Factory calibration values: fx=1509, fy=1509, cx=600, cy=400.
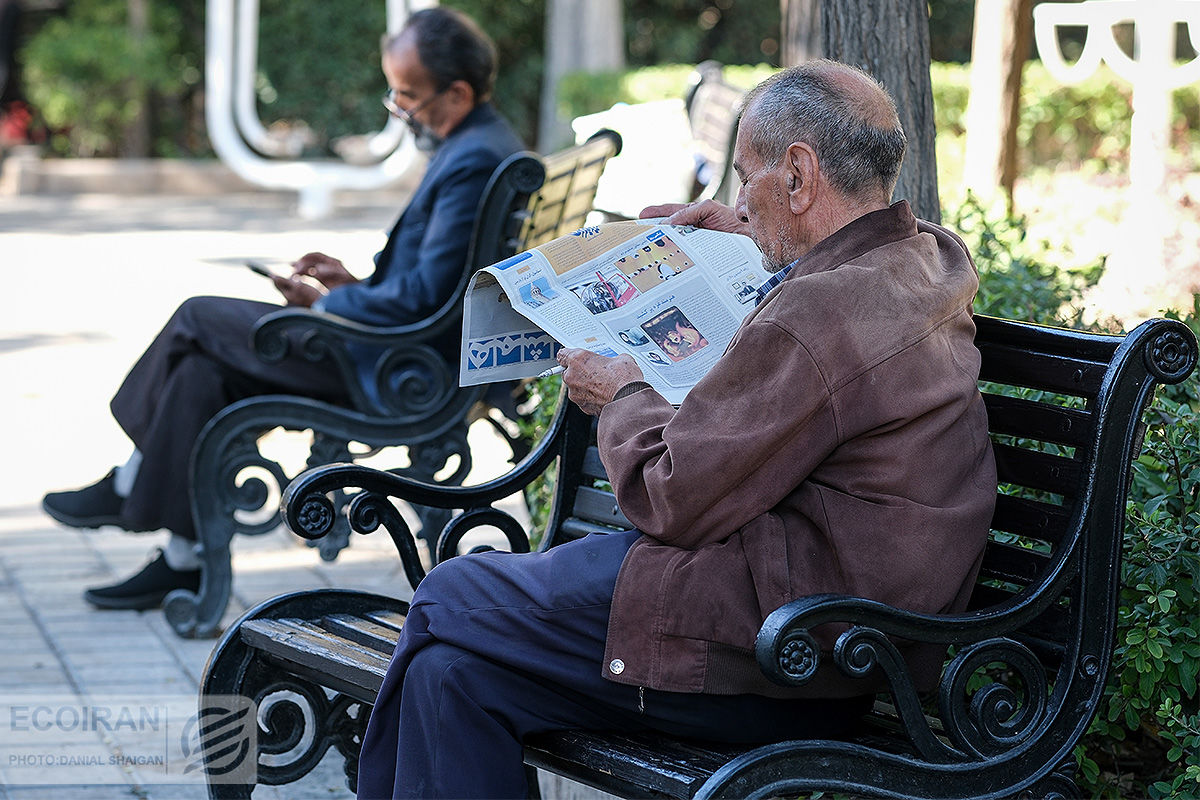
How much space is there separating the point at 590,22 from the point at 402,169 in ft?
9.91

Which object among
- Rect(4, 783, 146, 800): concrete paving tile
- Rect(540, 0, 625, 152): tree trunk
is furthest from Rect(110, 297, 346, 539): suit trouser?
Rect(540, 0, 625, 152): tree trunk

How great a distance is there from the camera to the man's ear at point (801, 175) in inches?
84.0

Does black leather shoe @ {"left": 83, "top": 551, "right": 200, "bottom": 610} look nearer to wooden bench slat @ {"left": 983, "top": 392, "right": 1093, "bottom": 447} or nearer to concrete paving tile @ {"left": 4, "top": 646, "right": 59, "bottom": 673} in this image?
concrete paving tile @ {"left": 4, "top": 646, "right": 59, "bottom": 673}

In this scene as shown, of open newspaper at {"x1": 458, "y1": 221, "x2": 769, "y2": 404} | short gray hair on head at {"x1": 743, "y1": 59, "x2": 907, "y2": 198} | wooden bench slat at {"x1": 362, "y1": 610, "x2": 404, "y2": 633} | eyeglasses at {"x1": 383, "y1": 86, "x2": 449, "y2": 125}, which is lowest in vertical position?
wooden bench slat at {"x1": 362, "y1": 610, "x2": 404, "y2": 633}

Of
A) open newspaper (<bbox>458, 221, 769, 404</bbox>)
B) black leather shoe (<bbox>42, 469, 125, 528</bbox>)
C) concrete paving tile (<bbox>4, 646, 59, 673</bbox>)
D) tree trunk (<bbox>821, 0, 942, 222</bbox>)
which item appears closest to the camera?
open newspaper (<bbox>458, 221, 769, 404</bbox>)

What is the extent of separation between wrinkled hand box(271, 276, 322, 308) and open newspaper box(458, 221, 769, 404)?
1.94m

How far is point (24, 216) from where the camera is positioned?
1452cm

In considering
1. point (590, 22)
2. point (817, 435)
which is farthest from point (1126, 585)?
point (590, 22)

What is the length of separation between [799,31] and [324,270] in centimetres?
154

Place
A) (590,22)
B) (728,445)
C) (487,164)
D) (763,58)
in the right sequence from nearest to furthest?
1. (728,445)
2. (487,164)
3. (590,22)
4. (763,58)

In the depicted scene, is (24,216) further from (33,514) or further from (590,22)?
(33,514)

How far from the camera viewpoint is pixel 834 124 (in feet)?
6.95

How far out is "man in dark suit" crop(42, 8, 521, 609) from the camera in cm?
416

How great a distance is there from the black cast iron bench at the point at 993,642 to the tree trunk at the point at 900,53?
1.25 m
